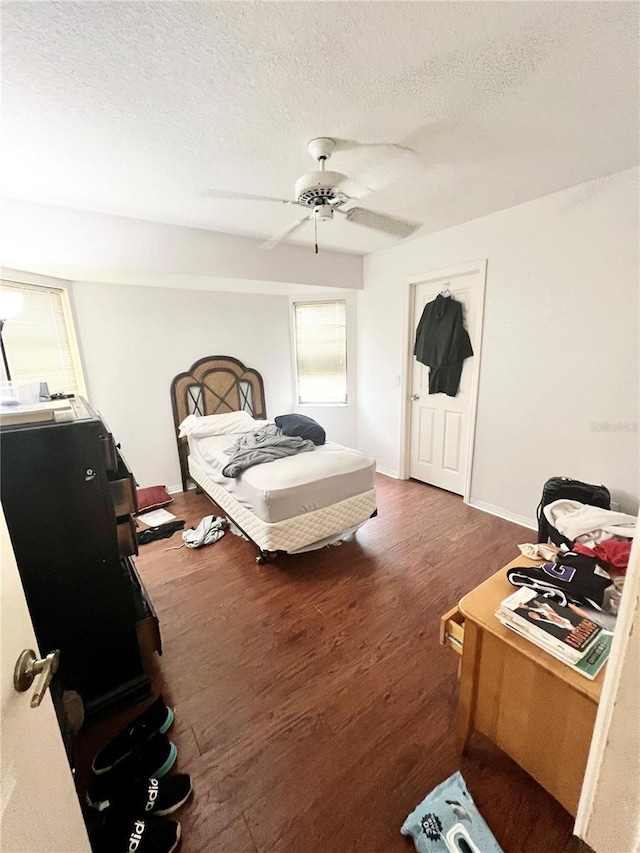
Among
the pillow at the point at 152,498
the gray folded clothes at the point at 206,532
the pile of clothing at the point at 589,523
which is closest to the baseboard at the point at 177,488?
the pillow at the point at 152,498

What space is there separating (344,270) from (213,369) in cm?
179

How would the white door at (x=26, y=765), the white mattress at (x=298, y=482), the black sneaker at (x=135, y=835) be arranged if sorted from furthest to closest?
the white mattress at (x=298, y=482) < the black sneaker at (x=135, y=835) < the white door at (x=26, y=765)

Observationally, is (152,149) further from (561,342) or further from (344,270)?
(561,342)

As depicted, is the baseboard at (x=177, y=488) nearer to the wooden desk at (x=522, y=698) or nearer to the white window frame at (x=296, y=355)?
the white window frame at (x=296, y=355)

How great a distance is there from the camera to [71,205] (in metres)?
2.34

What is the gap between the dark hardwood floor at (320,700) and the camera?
113cm

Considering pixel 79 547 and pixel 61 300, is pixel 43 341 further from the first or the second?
pixel 79 547

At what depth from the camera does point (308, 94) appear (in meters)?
1.38

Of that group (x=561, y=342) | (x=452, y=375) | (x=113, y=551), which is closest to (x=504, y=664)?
(x=113, y=551)

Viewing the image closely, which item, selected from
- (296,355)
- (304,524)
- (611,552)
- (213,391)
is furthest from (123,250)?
(611,552)

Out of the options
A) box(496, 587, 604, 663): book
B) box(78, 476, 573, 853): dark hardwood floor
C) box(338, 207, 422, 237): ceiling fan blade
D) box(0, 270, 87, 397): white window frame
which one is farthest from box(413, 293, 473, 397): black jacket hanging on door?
box(0, 270, 87, 397): white window frame

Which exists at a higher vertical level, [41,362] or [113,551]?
[41,362]

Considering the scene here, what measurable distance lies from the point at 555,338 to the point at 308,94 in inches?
86.0

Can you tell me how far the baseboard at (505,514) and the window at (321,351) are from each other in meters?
1.95
